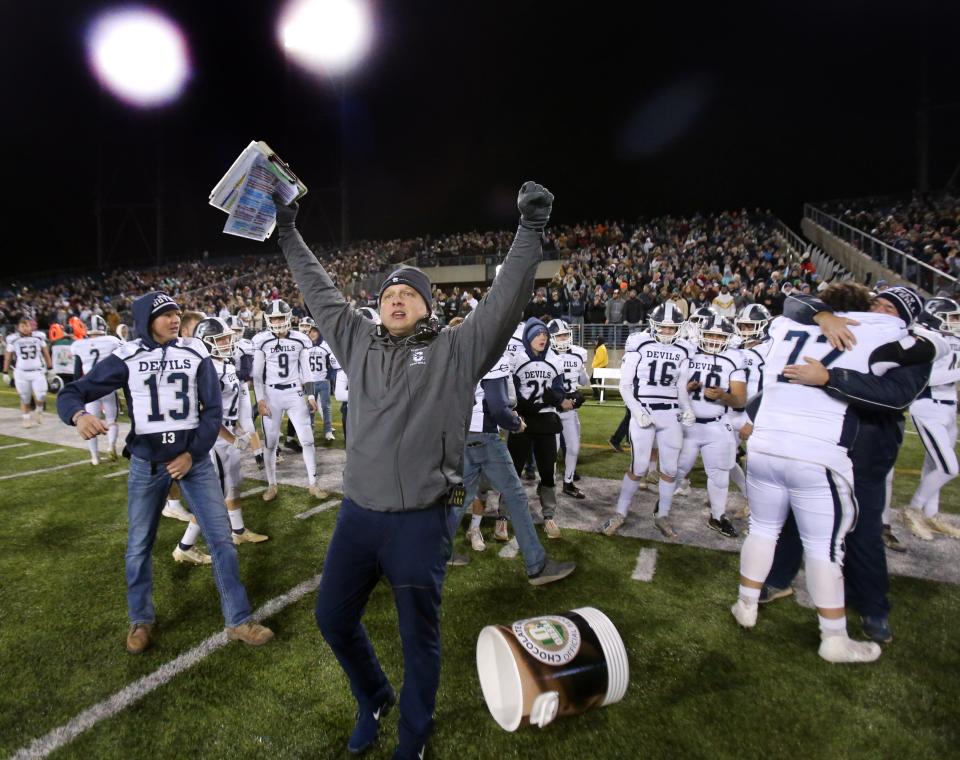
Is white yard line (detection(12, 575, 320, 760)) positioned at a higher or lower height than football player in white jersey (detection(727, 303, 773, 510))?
lower

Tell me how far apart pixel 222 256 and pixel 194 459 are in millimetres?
44839

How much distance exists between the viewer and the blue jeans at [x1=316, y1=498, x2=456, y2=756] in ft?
7.58

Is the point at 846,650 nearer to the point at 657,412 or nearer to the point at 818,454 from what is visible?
the point at 818,454

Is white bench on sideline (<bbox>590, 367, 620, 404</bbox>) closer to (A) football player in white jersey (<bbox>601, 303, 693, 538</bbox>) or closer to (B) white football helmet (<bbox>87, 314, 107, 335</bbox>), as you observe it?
(A) football player in white jersey (<bbox>601, 303, 693, 538</bbox>)

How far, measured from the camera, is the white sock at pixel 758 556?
146 inches

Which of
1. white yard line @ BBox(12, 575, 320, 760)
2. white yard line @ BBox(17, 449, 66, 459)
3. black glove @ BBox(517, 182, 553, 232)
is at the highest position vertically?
black glove @ BBox(517, 182, 553, 232)

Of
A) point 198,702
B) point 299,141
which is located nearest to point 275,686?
point 198,702

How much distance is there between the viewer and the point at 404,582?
90.5 inches

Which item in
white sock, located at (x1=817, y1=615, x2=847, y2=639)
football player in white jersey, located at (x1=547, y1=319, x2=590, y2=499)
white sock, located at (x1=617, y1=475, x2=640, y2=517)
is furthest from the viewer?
football player in white jersey, located at (x1=547, y1=319, x2=590, y2=499)

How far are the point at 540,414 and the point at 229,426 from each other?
3.68m

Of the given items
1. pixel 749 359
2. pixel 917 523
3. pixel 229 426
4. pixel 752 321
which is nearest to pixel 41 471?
pixel 229 426

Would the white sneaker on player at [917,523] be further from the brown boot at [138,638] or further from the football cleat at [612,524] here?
the brown boot at [138,638]

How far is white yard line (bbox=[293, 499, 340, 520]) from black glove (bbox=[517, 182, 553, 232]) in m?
5.16

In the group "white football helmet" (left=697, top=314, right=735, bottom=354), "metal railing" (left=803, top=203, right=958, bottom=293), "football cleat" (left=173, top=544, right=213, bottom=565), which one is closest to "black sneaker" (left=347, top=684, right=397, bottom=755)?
"football cleat" (left=173, top=544, right=213, bottom=565)
